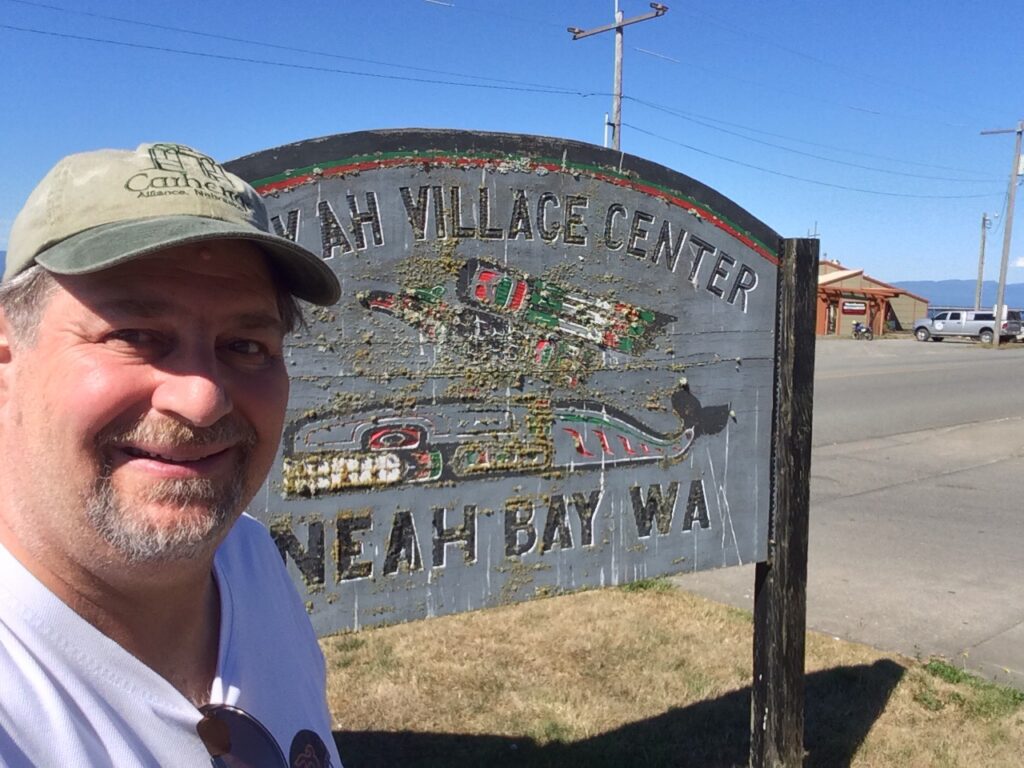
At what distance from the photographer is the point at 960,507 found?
7.85 m

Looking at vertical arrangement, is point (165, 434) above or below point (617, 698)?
above

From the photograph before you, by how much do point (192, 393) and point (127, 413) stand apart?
0.28 ft

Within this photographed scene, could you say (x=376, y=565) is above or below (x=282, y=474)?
below

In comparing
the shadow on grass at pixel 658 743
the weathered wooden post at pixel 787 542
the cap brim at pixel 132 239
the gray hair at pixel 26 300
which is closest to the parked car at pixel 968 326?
the shadow on grass at pixel 658 743

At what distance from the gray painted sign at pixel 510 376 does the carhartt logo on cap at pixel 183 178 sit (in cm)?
83

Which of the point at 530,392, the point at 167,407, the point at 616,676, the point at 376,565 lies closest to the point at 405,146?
the point at 530,392

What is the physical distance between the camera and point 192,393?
125 cm

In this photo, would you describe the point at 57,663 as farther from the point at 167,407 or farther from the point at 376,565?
the point at 376,565

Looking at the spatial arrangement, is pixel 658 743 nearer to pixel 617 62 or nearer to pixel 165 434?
pixel 165 434

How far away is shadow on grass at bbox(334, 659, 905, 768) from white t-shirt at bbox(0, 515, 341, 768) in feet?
6.34

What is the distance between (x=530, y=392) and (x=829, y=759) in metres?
2.05

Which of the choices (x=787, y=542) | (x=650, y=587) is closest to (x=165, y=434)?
(x=787, y=542)

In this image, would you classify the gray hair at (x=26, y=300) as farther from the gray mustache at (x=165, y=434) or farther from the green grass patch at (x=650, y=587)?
the green grass patch at (x=650, y=587)

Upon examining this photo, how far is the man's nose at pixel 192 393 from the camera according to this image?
123 centimetres
